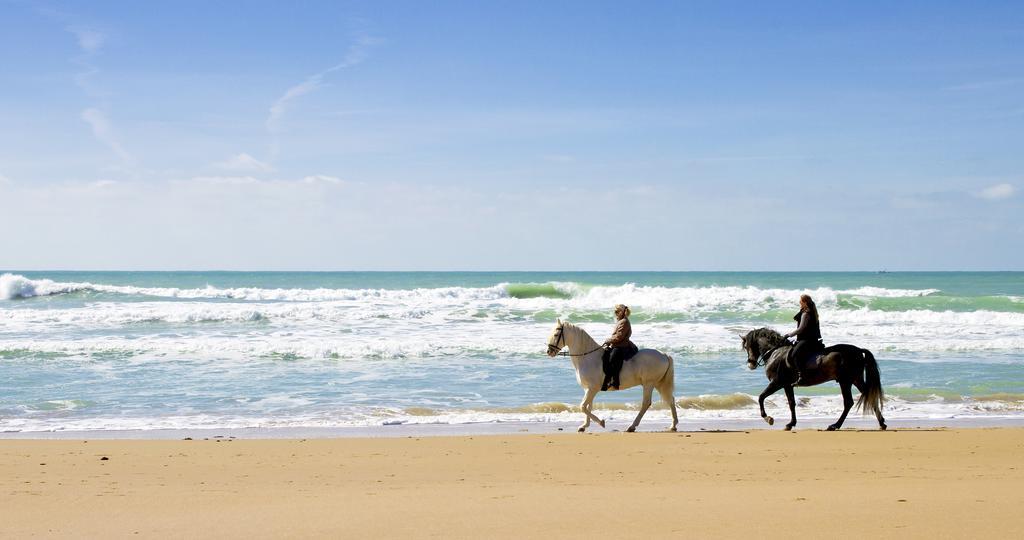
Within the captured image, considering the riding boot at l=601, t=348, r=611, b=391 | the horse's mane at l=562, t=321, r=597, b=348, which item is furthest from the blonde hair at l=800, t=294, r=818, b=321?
the horse's mane at l=562, t=321, r=597, b=348

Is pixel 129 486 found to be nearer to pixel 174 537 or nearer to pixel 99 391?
pixel 174 537

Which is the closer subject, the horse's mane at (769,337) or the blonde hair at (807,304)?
the blonde hair at (807,304)

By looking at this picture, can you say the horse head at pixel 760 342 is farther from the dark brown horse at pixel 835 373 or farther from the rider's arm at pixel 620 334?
the rider's arm at pixel 620 334

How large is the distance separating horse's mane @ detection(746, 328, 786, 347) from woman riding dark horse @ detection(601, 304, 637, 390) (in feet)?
5.44

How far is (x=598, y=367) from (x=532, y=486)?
3.92 metres

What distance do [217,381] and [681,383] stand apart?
8.14m

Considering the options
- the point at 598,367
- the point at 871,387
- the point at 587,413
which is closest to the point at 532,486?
the point at 587,413

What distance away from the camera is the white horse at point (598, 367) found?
10852 mm

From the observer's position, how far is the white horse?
1085cm

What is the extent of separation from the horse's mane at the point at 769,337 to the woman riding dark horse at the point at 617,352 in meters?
1.66

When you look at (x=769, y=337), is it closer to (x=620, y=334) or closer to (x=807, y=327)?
(x=807, y=327)

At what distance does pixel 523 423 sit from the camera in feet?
38.2

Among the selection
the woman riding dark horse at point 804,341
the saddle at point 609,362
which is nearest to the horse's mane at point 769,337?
the woman riding dark horse at point 804,341

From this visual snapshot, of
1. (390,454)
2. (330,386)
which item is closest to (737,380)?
(330,386)
